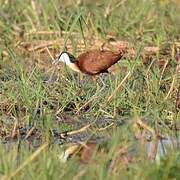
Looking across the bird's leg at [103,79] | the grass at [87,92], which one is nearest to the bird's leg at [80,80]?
the grass at [87,92]

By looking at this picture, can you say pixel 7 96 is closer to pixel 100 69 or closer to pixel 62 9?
pixel 100 69

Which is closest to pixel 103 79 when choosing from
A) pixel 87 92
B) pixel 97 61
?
pixel 97 61

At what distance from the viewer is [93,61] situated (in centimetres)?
757

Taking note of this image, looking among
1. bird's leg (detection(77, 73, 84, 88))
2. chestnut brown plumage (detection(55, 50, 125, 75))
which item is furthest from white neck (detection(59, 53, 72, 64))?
bird's leg (detection(77, 73, 84, 88))

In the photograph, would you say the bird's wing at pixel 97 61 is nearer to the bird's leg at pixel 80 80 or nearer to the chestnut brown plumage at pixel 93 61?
the chestnut brown plumage at pixel 93 61

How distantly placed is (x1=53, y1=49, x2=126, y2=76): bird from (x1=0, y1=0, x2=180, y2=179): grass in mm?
97

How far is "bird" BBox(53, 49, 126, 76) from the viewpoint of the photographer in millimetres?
7562

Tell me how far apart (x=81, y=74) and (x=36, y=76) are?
43.8 inches

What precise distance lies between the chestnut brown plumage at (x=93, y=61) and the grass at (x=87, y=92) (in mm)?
100

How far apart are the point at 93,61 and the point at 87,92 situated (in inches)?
20.9

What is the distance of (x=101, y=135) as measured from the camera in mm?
6016

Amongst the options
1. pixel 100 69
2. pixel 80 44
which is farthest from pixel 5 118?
pixel 80 44

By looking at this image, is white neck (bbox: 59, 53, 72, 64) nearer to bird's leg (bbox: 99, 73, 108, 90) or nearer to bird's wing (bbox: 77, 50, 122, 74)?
bird's wing (bbox: 77, 50, 122, 74)

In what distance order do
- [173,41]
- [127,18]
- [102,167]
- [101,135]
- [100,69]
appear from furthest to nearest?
1. [127,18]
2. [173,41]
3. [100,69]
4. [101,135]
5. [102,167]
